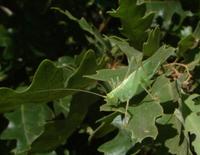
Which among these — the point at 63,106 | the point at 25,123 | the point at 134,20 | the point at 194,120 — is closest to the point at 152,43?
the point at 134,20

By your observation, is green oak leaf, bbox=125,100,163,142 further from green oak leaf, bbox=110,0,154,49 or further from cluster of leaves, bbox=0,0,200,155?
green oak leaf, bbox=110,0,154,49

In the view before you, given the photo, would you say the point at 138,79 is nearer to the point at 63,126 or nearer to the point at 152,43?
the point at 152,43

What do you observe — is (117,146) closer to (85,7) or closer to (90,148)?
(90,148)

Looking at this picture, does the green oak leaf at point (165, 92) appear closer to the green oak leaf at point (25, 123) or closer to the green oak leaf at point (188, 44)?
the green oak leaf at point (188, 44)

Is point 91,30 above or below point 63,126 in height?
above

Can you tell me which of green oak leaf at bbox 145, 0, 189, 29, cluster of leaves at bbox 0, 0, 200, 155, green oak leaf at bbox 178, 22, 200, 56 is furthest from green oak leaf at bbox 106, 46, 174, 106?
green oak leaf at bbox 145, 0, 189, 29

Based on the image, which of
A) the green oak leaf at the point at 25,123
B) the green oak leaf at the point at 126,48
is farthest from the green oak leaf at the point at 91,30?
the green oak leaf at the point at 25,123

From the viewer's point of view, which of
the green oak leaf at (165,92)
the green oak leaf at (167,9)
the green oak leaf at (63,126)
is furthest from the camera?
the green oak leaf at (167,9)
